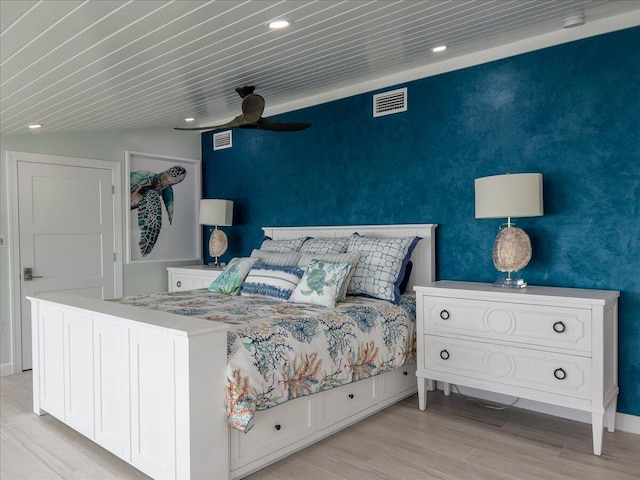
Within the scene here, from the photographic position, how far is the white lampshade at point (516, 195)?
2766 mm

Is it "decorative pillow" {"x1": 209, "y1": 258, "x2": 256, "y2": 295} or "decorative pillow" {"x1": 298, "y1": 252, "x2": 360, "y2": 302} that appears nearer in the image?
"decorative pillow" {"x1": 298, "y1": 252, "x2": 360, "y2": 302}

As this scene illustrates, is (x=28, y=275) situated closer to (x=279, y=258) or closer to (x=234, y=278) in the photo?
(x=234, y=278)

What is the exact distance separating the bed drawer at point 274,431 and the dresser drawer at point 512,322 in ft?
3.24

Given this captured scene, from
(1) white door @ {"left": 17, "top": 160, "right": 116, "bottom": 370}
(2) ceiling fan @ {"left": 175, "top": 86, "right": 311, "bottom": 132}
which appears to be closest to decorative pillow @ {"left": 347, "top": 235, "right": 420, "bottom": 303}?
(2) ceiling fan @ {"left": 175, "top": 86, "right": 311, "bottom": 132}

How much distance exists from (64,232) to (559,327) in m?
4.16

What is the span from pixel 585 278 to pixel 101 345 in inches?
112

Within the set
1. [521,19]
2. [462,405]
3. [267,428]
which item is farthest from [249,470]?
[521,19]

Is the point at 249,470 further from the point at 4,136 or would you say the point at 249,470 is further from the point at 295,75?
the point at 4,136

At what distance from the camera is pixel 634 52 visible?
268cm

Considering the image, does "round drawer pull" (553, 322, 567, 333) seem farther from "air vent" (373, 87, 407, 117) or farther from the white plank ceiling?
"air vent" (373, 87, 407, 117)

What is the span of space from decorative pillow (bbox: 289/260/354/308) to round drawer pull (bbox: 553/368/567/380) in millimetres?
1292

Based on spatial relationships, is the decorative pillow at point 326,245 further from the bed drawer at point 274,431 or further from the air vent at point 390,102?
the bed drawer at point 274,431

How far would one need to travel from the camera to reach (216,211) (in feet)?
15.7

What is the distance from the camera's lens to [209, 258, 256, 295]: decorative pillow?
3502 mm
